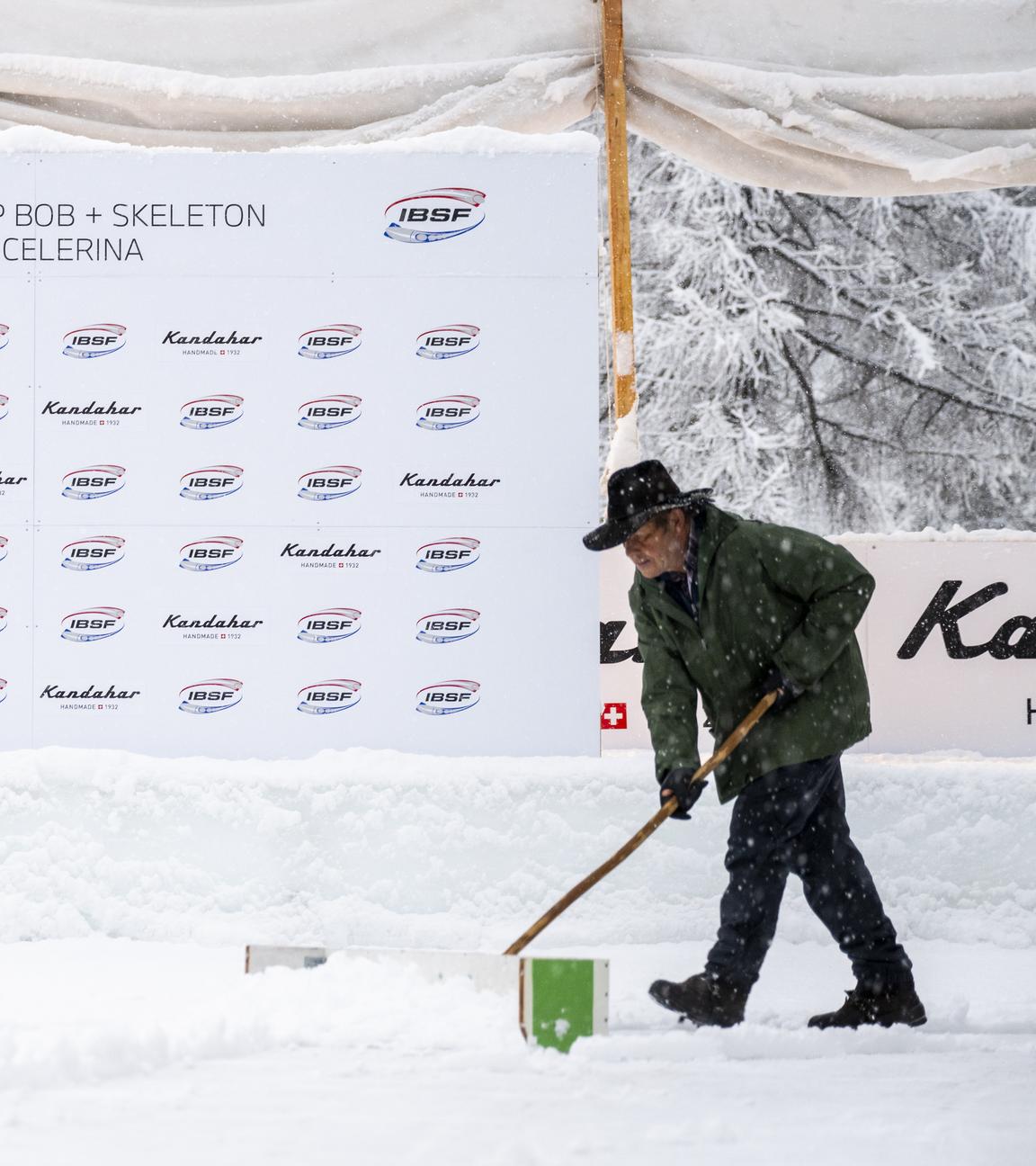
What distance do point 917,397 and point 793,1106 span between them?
12.5 m

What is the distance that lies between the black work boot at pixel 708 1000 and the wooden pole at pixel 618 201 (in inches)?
94.0

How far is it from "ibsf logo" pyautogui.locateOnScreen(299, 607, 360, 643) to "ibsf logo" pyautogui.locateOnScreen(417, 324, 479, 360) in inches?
38.6

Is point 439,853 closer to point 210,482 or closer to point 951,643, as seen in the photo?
point 210,482

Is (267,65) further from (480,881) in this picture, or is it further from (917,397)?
(917,397)

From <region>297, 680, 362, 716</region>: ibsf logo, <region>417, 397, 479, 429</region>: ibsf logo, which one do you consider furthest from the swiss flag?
<region>417, 397, 479, 429</region>: ibsf logo

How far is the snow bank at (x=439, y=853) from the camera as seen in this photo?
4.71m

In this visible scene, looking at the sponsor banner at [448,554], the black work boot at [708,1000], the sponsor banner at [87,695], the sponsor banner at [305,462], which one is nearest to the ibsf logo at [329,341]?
the sponsor banner at [305,462]

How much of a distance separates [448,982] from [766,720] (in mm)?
1174

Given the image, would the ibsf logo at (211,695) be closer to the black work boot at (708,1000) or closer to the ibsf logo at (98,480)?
the ibsf logo at (98,480)

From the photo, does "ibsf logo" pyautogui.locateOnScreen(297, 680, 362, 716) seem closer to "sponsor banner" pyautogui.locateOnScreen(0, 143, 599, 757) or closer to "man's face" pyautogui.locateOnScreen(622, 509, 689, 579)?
"sponsor banner" pyautogui.locateOnScreen(0, 143, 599, 757)

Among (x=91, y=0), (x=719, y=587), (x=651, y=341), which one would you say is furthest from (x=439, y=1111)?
(x=651, y=341)

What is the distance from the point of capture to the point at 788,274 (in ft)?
47.9

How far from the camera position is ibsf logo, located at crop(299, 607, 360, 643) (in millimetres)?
4875

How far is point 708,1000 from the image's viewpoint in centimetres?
383
